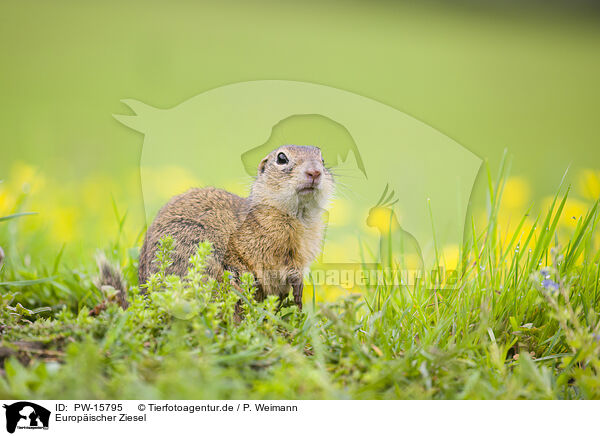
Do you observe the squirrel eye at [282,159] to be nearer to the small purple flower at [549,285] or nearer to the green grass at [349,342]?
the green grass at [349,342]

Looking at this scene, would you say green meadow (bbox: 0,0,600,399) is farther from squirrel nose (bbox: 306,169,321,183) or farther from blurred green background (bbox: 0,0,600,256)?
squirrel nose (bbox: 306,169,321,183)

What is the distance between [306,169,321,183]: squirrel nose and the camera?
210 cm

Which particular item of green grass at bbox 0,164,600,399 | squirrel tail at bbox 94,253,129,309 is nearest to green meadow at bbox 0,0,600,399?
green grass at bbox 0,164,600,399

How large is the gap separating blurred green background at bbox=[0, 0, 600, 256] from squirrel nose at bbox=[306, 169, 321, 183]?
588 millimetres

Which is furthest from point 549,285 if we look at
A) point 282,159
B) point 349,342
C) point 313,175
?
point 282,159

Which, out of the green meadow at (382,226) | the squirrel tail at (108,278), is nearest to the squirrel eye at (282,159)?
the green meadow at (382,226)

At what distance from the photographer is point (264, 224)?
7.54ft

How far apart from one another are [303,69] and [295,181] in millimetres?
699

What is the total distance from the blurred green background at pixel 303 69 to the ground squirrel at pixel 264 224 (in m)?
0.48

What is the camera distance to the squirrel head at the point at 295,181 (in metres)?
2.14

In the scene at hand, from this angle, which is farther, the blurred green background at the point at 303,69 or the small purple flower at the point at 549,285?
the blurred green background at the point at 303,69

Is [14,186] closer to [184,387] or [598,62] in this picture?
[184,387]
